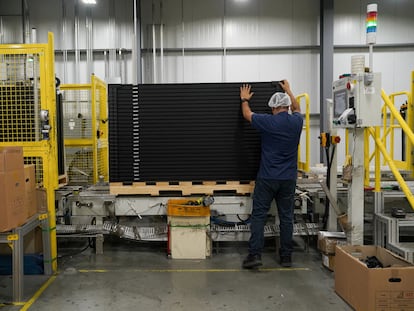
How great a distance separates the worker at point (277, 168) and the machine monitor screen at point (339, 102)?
1.24 feet

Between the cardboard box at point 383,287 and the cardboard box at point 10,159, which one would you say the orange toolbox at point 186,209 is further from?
the cardboard box at point 383,287

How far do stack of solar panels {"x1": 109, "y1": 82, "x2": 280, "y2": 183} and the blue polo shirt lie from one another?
0.40 metres

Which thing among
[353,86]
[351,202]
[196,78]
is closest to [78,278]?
[351,202]

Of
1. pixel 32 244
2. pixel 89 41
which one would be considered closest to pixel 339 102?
pixel 32 244

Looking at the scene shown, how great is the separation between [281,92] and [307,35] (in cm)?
493

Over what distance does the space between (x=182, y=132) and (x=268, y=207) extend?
4.38ft

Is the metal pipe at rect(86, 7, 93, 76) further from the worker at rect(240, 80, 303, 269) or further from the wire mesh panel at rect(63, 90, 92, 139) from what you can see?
Answer: the worker at rect(240, 80, 303, 269)

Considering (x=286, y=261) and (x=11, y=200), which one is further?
(x=286, y=261)

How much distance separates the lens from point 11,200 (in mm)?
3502

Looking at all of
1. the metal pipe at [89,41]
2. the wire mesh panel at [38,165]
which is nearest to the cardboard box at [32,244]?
the wire mesh panel at [38,165]

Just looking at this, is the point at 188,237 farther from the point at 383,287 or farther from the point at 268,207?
the point at 383,287

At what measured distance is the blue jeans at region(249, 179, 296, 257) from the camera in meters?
4.38

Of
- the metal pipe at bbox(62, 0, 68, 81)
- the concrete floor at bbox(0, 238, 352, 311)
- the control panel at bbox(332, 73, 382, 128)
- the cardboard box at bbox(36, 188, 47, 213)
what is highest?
the metal pipe at bbox(62, 0, 68, 81)

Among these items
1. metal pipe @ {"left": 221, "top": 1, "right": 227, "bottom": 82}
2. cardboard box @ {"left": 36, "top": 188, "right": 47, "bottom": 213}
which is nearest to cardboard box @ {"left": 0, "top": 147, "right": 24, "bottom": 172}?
cardboard box @ {"left": 36, "top": 188, "right": 47, "bottom": 213}
